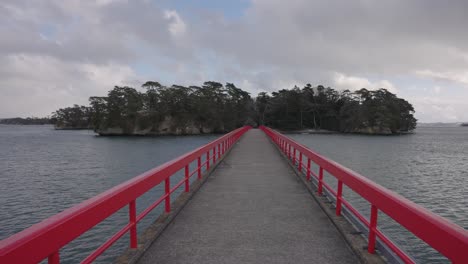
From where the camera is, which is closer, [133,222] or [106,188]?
[133,222]

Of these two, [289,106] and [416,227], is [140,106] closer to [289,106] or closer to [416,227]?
[289,106]

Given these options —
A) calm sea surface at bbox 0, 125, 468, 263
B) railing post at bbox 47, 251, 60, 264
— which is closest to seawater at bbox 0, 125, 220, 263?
calm sea surface at bbox 0, 125, 468, 263

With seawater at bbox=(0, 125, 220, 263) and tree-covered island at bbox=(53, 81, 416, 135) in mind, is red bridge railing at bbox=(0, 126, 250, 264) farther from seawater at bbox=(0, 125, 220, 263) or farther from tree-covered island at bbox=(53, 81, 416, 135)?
tree-covered island at bbox=(53, 81, 416, 135)

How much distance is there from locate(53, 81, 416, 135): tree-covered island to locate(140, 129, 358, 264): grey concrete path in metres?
97.8

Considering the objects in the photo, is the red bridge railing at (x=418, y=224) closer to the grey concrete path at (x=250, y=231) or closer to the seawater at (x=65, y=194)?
the grey concrete path at (x=250, y=231)

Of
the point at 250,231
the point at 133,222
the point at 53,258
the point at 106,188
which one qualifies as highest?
the point at 53,258

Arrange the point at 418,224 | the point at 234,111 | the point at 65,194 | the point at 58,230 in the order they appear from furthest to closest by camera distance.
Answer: the point at 234,111 → the point at 65,194 → the point at 418,224 → the point at 58,230

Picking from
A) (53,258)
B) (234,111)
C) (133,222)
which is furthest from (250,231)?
(234,111)

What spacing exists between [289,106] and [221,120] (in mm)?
31456

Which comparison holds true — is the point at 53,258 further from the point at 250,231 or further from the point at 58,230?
the point at 250,231

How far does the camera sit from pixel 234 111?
120 meters

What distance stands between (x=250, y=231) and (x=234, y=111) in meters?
115

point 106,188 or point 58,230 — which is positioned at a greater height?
point 58,230

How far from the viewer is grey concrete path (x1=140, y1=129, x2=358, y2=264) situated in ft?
14.1
